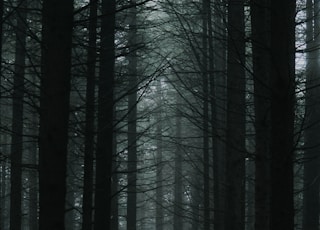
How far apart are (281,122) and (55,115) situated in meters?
2.10

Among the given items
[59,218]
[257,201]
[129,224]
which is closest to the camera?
[59,218]

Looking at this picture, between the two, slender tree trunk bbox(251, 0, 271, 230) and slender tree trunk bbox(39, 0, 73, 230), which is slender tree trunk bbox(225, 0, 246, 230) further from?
slender tree trunk bbox(39, 0, 73, 230)

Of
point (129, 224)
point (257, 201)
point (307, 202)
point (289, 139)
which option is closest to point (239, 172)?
point (257, 201)

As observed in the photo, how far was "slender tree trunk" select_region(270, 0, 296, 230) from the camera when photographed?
4.77 metres

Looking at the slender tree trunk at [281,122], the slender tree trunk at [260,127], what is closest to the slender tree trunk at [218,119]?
the slender tree trunk at [260,127]

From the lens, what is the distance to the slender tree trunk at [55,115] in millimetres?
5184

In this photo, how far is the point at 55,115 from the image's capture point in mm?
5305

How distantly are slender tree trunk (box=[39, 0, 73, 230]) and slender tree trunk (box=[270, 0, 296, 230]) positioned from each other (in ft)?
6.38

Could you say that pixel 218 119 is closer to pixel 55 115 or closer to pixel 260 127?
pixel 260 127

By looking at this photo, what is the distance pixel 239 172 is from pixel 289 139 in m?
4.76

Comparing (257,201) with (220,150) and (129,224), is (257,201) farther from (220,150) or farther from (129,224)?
(129,224)

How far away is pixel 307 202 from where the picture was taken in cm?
1603

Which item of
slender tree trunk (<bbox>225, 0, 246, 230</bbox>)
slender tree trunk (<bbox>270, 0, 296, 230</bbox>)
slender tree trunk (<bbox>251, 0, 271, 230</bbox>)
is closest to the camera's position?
slender tree trunk (<bbox>270, 0, 296, 230</bbox>)

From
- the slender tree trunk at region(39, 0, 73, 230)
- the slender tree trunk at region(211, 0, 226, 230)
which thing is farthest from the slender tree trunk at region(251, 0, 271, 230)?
the slender tree trunk at region(39, 0, 73, 230)
